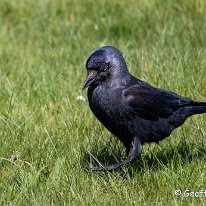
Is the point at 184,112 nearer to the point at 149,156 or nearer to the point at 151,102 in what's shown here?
the point at 151,102

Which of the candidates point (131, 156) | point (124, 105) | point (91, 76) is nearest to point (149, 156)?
point (131, 156)

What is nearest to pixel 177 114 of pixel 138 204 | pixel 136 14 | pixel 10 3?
pixel 138 204

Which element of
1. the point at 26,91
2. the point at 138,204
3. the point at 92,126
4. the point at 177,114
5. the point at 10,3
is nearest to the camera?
the point at 138,204

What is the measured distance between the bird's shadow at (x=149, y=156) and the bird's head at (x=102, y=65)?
1.61 feet

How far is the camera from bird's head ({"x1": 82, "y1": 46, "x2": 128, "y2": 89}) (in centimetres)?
467

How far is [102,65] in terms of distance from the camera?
15.4ft

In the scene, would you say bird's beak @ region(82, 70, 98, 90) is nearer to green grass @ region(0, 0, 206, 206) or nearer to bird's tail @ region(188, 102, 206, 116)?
green grass @ region(0, 0, 206, 206)

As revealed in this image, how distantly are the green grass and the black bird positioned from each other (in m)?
0.18

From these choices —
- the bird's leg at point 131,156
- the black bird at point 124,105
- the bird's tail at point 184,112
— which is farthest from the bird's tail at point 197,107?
the bird's leg at point 131,156

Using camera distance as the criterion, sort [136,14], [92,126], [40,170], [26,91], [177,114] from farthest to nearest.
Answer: [136,14], [26,91], [92,126], [177,114], [40,170]

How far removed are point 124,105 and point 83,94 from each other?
4.98 ft

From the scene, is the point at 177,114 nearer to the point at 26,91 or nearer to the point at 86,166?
the point at 86,166

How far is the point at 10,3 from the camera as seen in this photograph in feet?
27.6

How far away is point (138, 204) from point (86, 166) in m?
0.74
